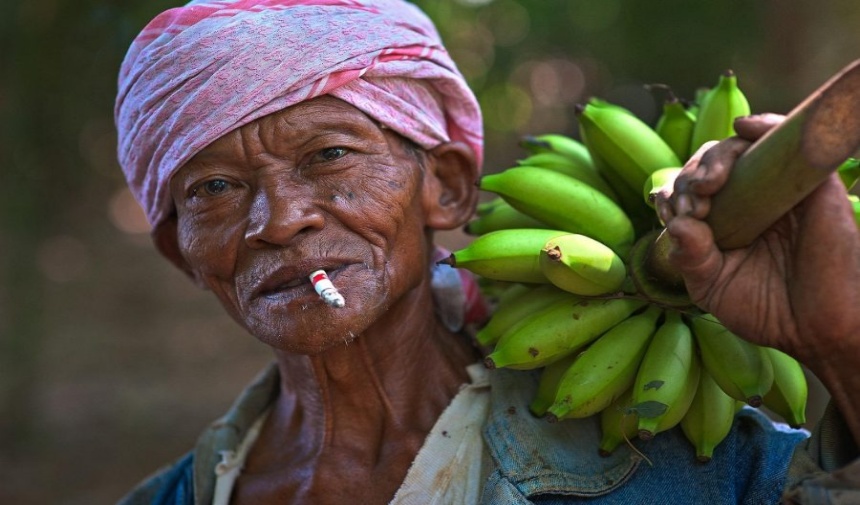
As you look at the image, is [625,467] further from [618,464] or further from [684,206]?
[684,206]

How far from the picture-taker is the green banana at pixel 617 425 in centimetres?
232

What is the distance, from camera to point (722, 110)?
2.41 metres

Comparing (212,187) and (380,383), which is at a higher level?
(212,187)

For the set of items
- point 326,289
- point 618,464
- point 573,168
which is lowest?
point 618,464

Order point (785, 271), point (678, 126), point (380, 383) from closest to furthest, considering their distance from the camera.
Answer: point (785, 271) → point (678, 126) → point (380, 383)

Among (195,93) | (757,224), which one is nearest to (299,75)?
(195,93)

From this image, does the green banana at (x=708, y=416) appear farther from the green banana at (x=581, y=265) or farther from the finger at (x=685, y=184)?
the finger at (x=685, y=184)

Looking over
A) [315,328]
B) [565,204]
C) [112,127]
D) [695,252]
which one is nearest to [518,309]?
[565,204]

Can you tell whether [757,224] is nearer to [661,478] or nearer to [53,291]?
[661,478]

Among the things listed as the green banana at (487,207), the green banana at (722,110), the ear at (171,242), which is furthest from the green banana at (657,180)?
the ear at (171,242)

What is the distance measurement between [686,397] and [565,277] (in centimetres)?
43

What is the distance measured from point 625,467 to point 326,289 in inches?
35.9

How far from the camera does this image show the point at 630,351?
2.27 meters

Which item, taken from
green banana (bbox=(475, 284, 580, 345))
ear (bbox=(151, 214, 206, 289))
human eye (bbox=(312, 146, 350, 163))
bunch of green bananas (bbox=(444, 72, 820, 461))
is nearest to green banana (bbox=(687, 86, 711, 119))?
bunch of green bananas (bbox=(444, 72, 820, 461))
